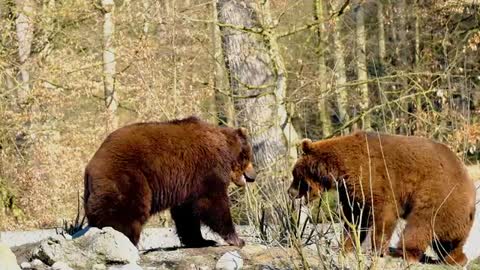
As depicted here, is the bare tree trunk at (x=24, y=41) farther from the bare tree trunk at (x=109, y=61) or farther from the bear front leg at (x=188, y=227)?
the bear front leg at (x=188, y=227)

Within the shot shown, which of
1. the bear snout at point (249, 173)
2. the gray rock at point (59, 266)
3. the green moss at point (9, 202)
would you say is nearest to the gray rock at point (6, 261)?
the gray rock at point (59, 266)

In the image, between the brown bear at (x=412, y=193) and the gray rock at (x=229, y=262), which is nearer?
the gray rock at (x=229, y=262)

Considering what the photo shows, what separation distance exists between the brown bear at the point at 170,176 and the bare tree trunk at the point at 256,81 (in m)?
5.20

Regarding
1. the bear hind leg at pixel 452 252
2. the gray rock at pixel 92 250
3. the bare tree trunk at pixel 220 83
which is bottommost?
the bear hind leg at pixel 452 252

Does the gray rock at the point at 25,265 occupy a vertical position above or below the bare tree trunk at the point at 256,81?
below

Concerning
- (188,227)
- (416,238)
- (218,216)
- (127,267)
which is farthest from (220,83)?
(127,267)

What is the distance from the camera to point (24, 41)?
2034cm

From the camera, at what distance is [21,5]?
1995 centimetres

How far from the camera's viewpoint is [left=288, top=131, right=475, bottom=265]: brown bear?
27.4 ft

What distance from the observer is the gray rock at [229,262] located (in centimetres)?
739

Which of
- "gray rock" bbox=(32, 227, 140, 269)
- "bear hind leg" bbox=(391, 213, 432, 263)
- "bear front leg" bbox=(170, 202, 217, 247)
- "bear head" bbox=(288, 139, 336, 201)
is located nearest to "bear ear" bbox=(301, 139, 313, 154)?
"bear head" bbox=(288, 139, 336, 201)

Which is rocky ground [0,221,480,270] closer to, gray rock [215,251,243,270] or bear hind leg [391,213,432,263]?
gray rock [215,251,243,270]

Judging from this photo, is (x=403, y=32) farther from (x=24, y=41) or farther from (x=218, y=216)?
(x=218, y=216)

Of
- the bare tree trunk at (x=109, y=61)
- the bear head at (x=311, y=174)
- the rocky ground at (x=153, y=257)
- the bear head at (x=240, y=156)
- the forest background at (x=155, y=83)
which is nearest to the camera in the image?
the rocky ground at (x=153, y=257)
